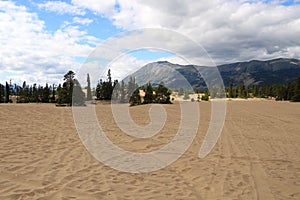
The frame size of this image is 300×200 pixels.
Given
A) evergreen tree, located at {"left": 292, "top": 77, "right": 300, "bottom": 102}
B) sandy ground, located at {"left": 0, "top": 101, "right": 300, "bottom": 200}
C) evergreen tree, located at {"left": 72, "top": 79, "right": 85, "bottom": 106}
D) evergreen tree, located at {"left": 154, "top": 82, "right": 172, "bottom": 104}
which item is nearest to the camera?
sandy ground, located at {"left": 0, "top": 101, "right": 300, "bottom": 200}

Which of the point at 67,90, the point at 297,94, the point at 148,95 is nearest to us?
the point at 148,95

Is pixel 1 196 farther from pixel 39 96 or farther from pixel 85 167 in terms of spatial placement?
pixel 39 96

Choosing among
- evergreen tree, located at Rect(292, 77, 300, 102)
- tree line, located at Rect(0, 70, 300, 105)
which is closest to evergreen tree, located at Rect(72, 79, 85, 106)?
tree line, located at Rect(0, 70, 300, 105)

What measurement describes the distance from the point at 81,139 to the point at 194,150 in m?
5.49

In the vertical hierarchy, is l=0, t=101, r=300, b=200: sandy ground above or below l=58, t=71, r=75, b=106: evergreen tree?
below

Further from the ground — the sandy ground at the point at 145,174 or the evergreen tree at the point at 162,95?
the evergreen tree at the point at 162,95

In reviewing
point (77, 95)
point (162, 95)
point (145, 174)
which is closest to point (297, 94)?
point (162, 95)

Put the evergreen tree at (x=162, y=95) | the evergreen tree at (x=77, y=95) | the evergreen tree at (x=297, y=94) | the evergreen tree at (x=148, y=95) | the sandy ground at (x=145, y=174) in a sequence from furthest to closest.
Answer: the evergreen tree at (x=297, y=94) → the evergreen tree at (x=162, y=95) → the evergreen tree at (x=148, y=95) → the evergreen tree at (x=77, y=95) → the sandy ground at (x=145, y=174)

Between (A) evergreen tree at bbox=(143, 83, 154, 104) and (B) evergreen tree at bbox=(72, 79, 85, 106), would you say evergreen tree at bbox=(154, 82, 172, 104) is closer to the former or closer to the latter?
(A) evergreen tree at bbox=(143, 83, 154, 104)

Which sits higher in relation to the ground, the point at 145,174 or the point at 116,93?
the point at 116,93

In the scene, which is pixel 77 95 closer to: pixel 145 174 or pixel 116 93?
pixel 116 93

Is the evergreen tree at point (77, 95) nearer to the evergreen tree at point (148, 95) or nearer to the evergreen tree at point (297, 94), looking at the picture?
the evergreen tree at point (148, 95)

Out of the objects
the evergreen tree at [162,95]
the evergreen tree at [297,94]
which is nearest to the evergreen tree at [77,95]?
the evergreen tree at [162,95]

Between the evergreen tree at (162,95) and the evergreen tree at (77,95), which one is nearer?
the evergreen tree at (77,95)
